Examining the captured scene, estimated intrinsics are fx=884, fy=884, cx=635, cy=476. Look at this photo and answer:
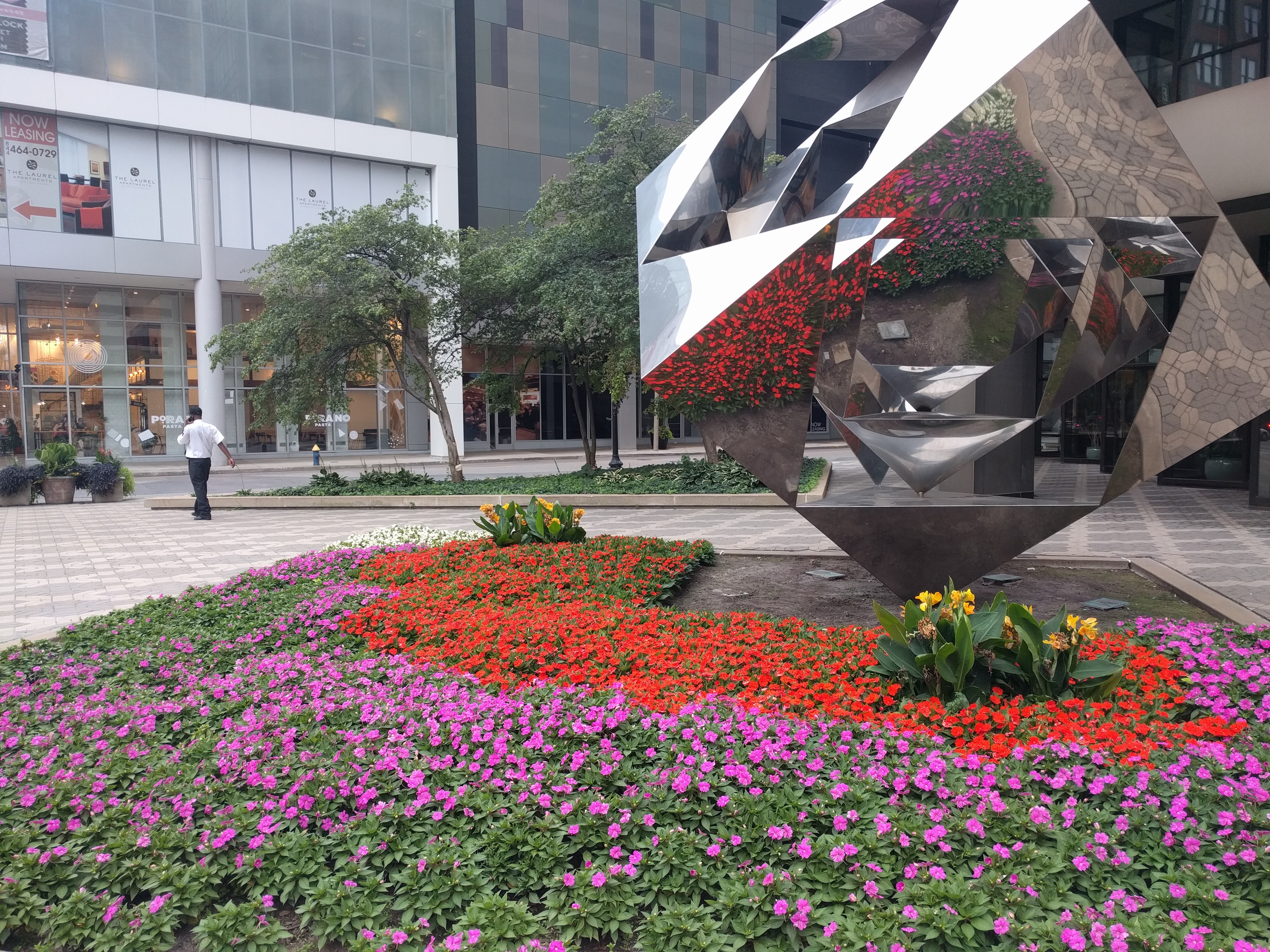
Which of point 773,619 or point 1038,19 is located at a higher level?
point 1038,19

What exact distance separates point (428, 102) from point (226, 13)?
6955 millimetres

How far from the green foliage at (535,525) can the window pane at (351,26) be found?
27240 millimetres

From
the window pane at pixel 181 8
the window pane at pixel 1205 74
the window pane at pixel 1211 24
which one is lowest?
the window pane at pixel 1205 74

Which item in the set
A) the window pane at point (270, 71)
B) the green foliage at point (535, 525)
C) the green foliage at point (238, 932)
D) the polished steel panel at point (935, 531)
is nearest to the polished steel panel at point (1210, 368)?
the polished steel panel at point (935, 531)

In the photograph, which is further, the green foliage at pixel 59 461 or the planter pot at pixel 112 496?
the planter pot at pixel 112 496

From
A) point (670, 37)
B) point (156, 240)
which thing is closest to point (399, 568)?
point (156, 240)

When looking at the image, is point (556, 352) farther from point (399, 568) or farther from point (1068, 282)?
point (1068, 282)

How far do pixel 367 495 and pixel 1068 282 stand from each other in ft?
44.7

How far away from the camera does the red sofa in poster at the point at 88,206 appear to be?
27.2 m

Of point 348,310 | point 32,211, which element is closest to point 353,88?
point 32,211

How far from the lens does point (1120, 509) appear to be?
14.5 meters

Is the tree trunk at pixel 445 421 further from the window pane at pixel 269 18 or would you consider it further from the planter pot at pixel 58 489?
the window pane at pixel 269 18

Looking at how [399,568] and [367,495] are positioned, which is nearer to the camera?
[399,568]

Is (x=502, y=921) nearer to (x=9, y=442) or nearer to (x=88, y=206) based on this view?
(x=88, y=206)
